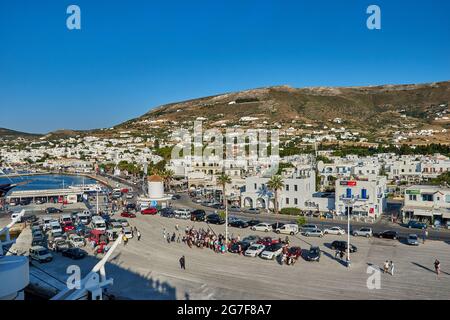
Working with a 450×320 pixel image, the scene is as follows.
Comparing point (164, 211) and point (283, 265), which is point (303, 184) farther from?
point (283, 265)

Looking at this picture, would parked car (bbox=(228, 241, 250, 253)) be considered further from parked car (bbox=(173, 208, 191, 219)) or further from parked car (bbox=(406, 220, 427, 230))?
parked car (bbox=(406, 220, 427, 230))

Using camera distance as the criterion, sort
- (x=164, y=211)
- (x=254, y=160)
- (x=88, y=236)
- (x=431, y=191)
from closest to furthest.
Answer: (x=88, y=236), (x=431, y=191), (x=164, y=211), (x=254, y=160)

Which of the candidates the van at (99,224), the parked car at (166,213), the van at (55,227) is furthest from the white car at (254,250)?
the parked car at (166,213)

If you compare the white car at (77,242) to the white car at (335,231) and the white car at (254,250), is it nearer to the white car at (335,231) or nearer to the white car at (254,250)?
the white car at (254,250)

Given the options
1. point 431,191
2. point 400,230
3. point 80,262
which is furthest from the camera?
point 431,191

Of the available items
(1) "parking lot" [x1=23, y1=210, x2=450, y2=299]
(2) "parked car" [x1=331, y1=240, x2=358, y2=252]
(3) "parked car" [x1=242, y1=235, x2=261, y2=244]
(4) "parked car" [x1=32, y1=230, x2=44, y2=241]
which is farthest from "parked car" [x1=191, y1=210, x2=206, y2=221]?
(2) "parked car" [x1=331, y1=240, x2=358, y2=252]
